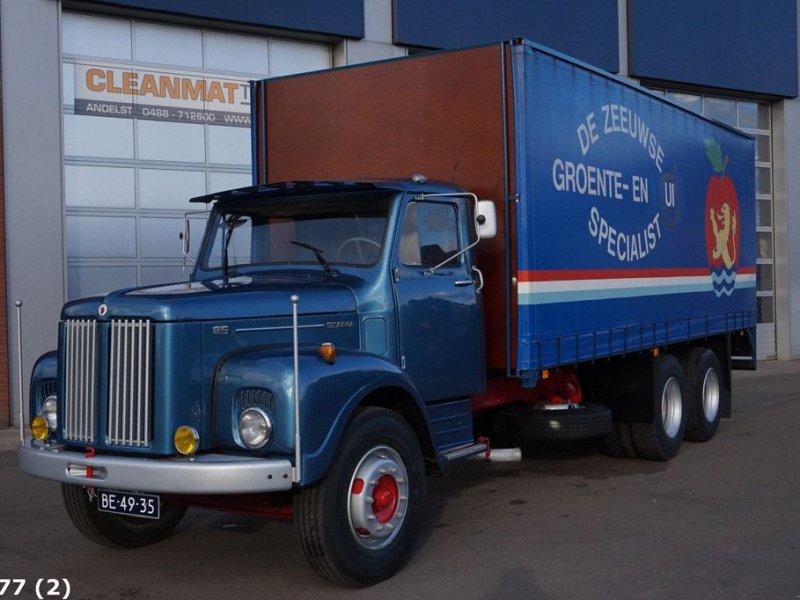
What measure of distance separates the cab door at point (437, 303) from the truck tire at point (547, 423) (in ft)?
3.72

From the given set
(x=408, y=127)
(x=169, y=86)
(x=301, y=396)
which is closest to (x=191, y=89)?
(x=169, y=86)

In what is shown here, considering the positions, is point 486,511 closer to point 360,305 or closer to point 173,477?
point 360,305

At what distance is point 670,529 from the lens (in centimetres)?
703

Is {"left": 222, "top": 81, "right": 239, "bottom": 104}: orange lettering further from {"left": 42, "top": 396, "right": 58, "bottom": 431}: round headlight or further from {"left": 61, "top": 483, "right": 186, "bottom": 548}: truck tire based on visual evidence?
{"left": 42, "top": 396, "right": 58, "bottom": 431}: round headlight

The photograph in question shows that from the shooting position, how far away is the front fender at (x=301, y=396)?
5.33 meters

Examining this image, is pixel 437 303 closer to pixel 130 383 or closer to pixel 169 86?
pixel 130 383

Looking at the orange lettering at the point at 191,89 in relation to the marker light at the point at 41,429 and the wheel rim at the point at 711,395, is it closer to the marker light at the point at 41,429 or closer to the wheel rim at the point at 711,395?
the wheel rim at the point at 711,395

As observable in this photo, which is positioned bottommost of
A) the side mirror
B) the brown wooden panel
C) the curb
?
the curb

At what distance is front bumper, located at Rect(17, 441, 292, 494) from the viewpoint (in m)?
5.18

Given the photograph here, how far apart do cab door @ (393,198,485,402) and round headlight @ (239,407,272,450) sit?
4.85 ft

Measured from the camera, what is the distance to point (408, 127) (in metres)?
8.10

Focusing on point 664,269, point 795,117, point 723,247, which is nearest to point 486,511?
point 664,269

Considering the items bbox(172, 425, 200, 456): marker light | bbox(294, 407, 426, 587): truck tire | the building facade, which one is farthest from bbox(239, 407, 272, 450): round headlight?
the building facade

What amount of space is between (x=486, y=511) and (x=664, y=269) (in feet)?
11.7
